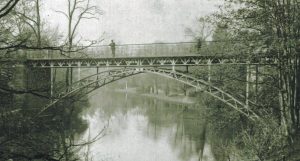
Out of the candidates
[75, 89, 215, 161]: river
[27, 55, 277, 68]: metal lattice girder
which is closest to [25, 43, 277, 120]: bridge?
[27, 55, 277, 68]: metal lattice girder

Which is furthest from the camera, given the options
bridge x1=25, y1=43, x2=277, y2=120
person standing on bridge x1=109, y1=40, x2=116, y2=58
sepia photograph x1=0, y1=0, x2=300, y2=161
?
person standing on bridge x1=109, y1=40, x2=116, y2=58

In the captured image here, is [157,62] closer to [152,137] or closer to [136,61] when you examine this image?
[136,61]

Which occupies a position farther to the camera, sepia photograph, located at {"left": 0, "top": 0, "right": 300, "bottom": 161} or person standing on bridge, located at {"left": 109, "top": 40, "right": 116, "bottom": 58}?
person standing on bridge, located at {"left": 109, "top": 40, "right": 116, "bottom": 58}

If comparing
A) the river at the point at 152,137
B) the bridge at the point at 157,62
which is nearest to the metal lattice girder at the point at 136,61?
the bridge at the point at 157,62

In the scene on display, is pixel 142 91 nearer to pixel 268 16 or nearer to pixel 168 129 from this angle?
pixel 168 129

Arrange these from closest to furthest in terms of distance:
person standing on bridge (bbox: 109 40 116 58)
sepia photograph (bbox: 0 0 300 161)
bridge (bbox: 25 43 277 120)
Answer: sepia photograph (bbox: 0 0 300 161), bridge (bbox: 25 43 277 120), person standing on bridge (bbox: 109 40 116 58)

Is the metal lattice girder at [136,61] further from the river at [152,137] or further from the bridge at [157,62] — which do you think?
the river at [152,137]

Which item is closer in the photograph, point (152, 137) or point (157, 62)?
point (157, 62)

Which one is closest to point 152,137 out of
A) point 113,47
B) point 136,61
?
point 136,61

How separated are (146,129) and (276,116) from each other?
490 inches

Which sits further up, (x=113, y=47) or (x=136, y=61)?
(x=113, y=47)

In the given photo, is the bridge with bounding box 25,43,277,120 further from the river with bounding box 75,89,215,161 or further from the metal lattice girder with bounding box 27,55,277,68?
the river with bounding box 75,89,215,161

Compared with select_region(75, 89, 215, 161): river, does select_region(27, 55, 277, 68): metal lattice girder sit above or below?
above

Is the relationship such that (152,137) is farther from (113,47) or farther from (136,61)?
(113,47)
